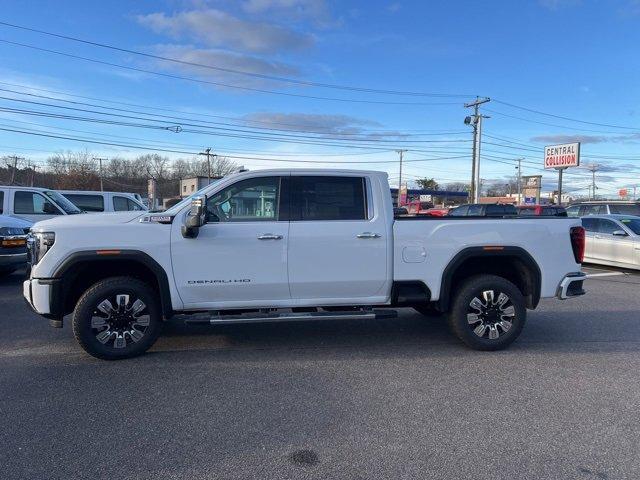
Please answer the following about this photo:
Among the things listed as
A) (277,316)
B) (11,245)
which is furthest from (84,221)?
(11,245)

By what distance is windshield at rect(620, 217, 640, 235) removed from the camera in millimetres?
12539

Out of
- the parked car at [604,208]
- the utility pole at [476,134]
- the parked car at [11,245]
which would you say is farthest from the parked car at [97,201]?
the utility pole at [476,134]

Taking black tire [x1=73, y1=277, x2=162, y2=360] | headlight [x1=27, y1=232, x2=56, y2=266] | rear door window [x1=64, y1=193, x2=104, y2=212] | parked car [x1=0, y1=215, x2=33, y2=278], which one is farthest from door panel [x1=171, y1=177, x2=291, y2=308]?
rear door window [x1=64, y1=193, x2=104, y2=212]

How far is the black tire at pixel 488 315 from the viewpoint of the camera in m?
5.64

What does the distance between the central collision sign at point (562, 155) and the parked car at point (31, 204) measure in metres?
39.2

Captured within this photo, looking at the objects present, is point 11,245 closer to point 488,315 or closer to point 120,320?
point 120,320

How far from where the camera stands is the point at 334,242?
5.35m

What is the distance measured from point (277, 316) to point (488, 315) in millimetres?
2380

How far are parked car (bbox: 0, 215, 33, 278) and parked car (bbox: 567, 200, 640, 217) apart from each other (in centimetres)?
1631

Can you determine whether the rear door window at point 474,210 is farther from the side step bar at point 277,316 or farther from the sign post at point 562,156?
the side step bar at point 277,316

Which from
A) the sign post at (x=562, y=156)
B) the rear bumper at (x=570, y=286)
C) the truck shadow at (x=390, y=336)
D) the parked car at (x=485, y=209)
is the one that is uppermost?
the sign post at (x=562, y=156)

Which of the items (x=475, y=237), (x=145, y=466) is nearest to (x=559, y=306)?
(x=475, y=237)

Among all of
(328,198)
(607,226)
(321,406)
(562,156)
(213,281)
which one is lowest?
(321,406)

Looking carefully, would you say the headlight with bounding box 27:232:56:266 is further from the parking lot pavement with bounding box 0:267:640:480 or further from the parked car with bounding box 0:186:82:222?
the parked car with bounding box 0:186:82:222
